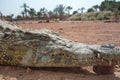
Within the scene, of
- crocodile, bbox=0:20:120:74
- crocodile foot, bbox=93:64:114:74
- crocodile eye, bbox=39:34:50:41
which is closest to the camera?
crocodile, bbox=0:20:120:74

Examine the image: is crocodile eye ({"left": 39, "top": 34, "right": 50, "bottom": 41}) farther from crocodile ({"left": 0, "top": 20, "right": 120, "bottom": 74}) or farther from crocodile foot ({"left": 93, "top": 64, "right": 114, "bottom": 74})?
crocodile foot ({"left": 93, "top": 64, "right": 114, "bottom": 74})

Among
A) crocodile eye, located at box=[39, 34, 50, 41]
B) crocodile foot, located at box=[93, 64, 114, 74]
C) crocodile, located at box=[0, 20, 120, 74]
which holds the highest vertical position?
crocodile eye, located at box=[39, 34, 50, 41]

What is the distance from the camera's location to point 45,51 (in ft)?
15.0

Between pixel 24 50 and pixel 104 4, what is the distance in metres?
63.3

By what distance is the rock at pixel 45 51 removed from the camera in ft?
13.4

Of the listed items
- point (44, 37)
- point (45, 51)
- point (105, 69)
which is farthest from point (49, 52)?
point (105, 69)

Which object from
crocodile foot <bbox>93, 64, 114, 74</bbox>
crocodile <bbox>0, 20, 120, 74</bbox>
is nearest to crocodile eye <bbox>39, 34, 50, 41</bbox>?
crocodile <bbox>0, 20, 120, 74</bbox>

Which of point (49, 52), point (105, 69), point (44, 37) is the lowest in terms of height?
point (105, 69)

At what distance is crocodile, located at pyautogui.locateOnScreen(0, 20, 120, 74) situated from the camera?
406 cm

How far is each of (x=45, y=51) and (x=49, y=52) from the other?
0.31ft

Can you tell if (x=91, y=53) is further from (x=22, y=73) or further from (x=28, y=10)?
(x=28, y=10)

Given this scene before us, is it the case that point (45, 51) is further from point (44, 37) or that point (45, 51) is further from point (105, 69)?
point (105, 69)

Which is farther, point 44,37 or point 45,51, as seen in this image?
point 44,37

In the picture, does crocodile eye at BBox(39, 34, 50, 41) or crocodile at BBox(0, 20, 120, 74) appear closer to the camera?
crocodile at BBox(0, 20, 120, 74)
